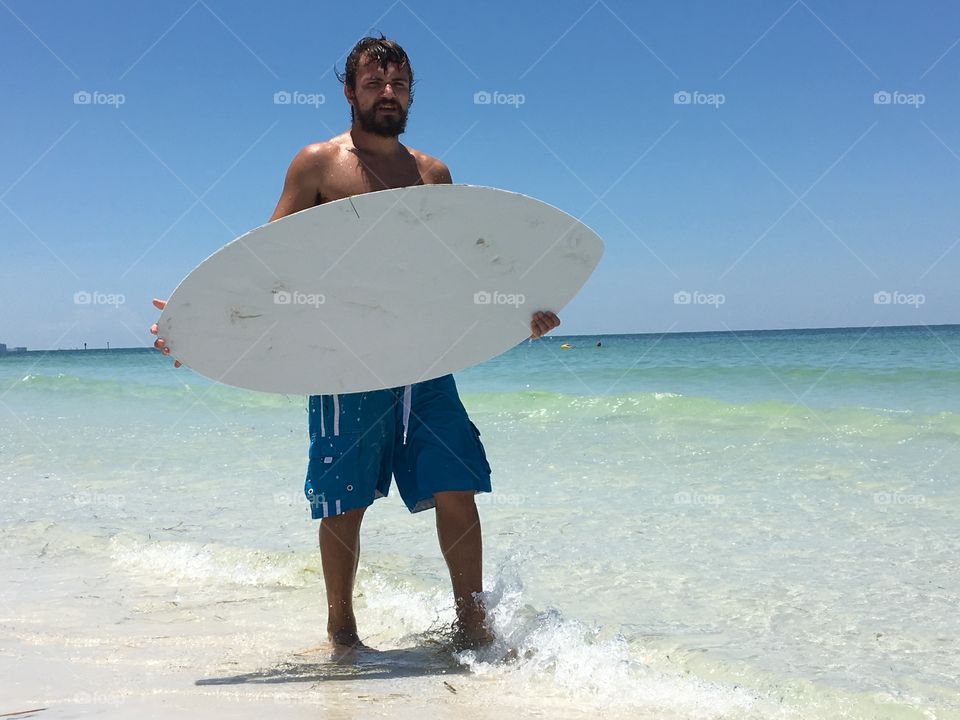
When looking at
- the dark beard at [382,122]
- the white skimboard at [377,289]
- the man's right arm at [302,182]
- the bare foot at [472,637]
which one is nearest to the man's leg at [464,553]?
the bare foot at [472,637]

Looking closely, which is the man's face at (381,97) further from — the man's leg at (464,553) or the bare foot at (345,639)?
the bare foot at (345,639)

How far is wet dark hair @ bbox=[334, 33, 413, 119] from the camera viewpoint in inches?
80.5

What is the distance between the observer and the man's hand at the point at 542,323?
6.83 ft

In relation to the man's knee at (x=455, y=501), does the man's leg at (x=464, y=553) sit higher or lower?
lower

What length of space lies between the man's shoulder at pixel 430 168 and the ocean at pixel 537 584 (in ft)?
3.70

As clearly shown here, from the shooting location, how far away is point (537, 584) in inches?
107

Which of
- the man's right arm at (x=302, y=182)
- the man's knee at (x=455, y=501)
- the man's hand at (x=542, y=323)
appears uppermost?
the man's right arm at (x=302, y=182)

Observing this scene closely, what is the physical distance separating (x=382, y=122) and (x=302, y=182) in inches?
10.1

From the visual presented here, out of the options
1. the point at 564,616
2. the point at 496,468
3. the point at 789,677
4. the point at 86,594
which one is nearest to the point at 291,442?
the point at 496,468

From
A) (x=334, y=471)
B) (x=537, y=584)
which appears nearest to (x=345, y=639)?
(x=334, y=471)

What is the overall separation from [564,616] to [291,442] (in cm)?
432

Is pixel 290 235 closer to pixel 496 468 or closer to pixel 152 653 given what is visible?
pixel 152 653

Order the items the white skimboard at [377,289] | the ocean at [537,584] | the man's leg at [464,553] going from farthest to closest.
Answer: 1. the man's leg at [464,553]
2. the white skimboard at [377,289]
3. the ocean at [537,584]

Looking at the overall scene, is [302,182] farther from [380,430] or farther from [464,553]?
[464,553]
